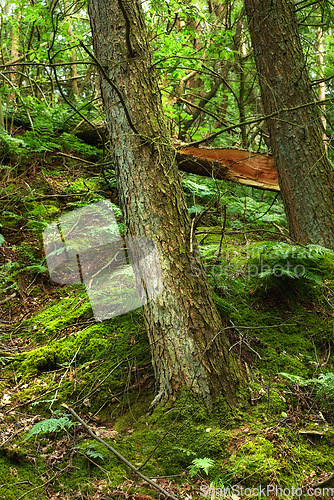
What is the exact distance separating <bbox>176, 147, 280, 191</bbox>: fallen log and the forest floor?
1.70m

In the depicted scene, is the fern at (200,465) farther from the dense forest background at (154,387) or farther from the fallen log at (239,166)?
the fallen log at (239,166)

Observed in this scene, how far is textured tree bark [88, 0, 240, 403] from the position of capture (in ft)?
9.32

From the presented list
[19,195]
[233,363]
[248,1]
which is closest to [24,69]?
[19,195]

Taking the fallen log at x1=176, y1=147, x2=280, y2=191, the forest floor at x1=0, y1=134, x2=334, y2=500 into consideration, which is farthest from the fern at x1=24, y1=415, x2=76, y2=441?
the fallen log at x1=176, y1=147, x2=280, y2=191

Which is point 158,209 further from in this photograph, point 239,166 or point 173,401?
point 239,166

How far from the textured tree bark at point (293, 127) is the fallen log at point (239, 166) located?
1004mm

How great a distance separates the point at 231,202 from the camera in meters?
6.75

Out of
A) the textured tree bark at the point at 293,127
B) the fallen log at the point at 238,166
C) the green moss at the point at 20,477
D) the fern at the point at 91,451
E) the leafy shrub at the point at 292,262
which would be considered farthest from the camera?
the fallen log at the point at 238,166

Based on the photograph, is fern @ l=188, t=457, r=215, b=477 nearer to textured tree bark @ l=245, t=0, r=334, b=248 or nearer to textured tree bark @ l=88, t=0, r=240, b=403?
textured tree bark @ l=88, t=0, r=240, b=403

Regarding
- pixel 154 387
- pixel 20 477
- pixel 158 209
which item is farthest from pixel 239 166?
pixel 20 477

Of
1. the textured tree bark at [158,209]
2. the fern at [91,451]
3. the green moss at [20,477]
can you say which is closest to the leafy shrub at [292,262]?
the textured tree bark at [158,209]

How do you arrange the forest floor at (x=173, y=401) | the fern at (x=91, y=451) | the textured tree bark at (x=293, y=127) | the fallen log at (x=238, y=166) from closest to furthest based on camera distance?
1. the forest floor at (x=173, y=401)
2. the fern at (x=91, y=451)
3. the textured tree bark at (x=293, y=127)
4. the fallen log at (x=238, y=166)

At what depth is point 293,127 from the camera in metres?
4.66

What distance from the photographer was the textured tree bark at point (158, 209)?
2842 mm
